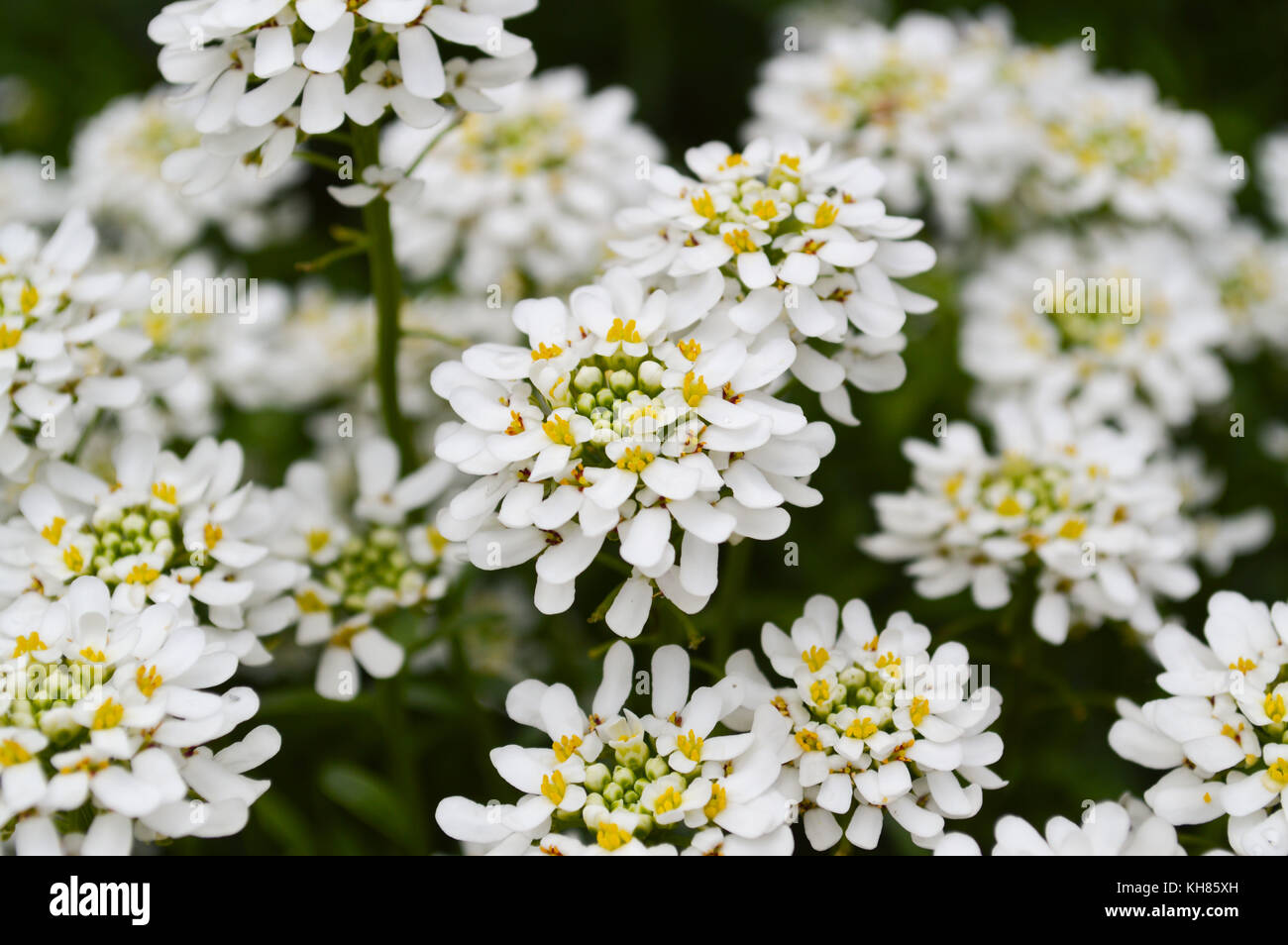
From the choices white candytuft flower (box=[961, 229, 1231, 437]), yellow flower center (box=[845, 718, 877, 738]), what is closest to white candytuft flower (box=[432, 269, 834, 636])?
yellow flower center (box=[845, 718, 877, 738])

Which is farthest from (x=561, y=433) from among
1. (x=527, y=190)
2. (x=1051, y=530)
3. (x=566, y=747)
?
(x=527, y=190)

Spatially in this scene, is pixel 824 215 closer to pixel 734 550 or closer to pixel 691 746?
pixel 734 550

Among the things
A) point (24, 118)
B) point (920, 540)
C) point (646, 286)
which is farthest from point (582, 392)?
point (24, 118)

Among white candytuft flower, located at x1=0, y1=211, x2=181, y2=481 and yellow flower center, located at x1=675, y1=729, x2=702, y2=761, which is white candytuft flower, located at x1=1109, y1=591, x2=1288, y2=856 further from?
white candytuft flower, located at x1=0, y1=211, x2=181, y2=481

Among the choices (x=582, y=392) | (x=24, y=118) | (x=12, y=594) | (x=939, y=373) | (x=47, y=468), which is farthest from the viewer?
(x=24, y=118)

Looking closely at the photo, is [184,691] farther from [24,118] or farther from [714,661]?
[24,118]

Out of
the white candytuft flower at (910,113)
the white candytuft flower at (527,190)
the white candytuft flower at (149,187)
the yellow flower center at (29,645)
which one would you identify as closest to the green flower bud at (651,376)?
the yellow flower center at (29,645)

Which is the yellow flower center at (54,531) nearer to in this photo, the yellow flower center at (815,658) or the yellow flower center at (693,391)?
→ the yellow flower center at (693,391)
